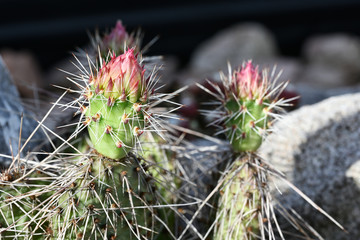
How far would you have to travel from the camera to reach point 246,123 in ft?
4.16

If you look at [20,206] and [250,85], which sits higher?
[250,85]

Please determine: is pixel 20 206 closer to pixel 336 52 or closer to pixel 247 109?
pixel 247 109

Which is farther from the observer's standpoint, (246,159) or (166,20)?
(166,20)

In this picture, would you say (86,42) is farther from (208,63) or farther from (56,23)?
(208,63)

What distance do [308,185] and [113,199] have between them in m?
0.77

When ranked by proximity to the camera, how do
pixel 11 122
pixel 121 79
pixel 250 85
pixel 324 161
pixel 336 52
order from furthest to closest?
pixel 336 52
pixel 324 161
pixel 11 122
pixel 250 85
pixel 121 79

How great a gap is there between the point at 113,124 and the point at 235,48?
484cm

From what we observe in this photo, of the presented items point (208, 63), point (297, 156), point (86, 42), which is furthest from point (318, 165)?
point (86, 42)

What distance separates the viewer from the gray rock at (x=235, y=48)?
223 inches

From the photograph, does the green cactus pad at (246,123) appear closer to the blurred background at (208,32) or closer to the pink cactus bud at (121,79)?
the pink cactus bud at (121,79)

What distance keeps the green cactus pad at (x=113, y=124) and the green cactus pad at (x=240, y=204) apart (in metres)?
0.32

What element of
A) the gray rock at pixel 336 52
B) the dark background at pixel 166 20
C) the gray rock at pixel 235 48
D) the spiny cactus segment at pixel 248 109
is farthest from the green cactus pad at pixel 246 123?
the gray rock at pixel 336 52

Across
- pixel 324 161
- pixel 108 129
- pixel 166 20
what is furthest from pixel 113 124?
pixel 166 20

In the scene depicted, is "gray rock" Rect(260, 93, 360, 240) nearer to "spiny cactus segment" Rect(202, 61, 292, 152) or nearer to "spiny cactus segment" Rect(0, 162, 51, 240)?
"spiny cactus segment" Rect(202, 61, 292, 152)
